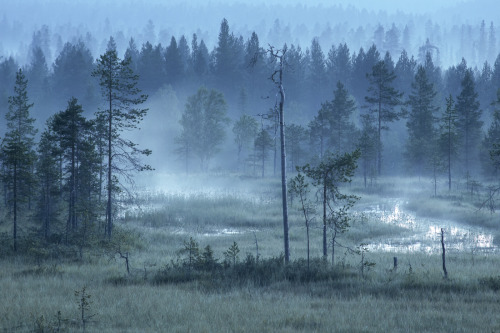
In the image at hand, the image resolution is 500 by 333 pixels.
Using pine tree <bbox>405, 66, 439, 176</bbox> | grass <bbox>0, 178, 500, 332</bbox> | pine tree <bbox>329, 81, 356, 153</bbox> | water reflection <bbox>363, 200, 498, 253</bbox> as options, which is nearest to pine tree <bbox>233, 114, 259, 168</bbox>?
pine tree <bbox>329, 81, 356, 153</bbox>

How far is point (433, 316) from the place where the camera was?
10.8 m

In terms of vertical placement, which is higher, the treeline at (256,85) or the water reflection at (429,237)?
the treeline at (256,85)

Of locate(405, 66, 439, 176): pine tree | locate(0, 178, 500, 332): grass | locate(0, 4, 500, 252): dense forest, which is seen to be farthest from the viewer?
locate(0, 4, 500, 252): dense forest

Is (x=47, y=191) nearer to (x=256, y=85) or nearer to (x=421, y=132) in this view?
(x=421, y=132)

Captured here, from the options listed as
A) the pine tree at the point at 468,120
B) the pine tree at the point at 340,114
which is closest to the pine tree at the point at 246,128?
the pine tree at the point at 340,114

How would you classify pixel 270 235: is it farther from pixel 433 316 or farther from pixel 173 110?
pixel 173 110

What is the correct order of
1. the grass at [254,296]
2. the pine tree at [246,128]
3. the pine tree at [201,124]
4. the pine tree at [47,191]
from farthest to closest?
the pine tree at [201,124] → the pine tree at [246,128] → the pine tree at [47,191] → the grass at [254,296]

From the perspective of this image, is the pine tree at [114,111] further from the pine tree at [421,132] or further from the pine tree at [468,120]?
the pine tree at [468,120]

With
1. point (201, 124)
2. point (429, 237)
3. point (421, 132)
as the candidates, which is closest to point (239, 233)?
point (429, 237)

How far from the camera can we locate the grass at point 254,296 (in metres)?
10.5

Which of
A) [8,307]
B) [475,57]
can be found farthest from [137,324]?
[475,57]

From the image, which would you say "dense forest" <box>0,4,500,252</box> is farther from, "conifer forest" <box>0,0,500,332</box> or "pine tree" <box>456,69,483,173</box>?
"conifer forest" <box>0,0,500,332</box>

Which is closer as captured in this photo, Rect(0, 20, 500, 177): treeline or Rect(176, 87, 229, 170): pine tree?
Rect(176, 87, 229, 170): pine tree

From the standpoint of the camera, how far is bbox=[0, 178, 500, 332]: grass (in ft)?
34.6
